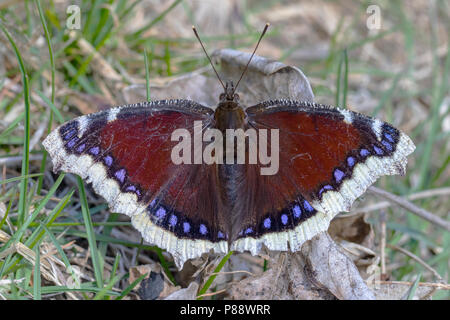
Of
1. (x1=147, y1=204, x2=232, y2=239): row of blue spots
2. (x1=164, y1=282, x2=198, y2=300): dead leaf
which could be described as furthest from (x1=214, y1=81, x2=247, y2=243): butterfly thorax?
(x1=164, y1=282, x2=198, y2=300): dead leaf

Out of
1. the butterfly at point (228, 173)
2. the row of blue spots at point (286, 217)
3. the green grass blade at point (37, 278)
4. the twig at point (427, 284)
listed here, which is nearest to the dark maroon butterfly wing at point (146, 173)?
the butterfly at point (228, 173)

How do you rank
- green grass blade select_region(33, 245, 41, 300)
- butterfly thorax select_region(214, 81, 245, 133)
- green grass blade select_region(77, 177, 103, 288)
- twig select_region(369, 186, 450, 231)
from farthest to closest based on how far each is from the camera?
1. twig select_region(369, 186, 450, 231)
2. butterfly thorax select_region(214, 81, 245, 133)
3. green grass blade select_region(77, 177, 103, 288)
4. green grass blade select_region(33, 245, 41, 300)

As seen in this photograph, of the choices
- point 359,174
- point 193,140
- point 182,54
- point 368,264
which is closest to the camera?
point 359,174

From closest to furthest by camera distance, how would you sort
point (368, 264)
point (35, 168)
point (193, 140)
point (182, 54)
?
point (193, 140) → point (368, 264) → point (35, 168) → point (182, 54)

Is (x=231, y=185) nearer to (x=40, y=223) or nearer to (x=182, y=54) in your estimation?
(x=40, y=223)

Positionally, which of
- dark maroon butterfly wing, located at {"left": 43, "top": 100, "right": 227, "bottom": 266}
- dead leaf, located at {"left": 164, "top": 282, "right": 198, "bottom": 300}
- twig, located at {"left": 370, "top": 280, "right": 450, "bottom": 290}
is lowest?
dead leaf, located at {"left": 164, "top": 282, "right": 198, "bottom": 300}

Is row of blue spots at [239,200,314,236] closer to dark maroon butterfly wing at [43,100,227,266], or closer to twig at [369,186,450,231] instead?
dark maroon butterfly wing at [43,100,227,266]

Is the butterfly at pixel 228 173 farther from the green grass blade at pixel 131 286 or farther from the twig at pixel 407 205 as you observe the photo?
the twig at pixel 407 205
